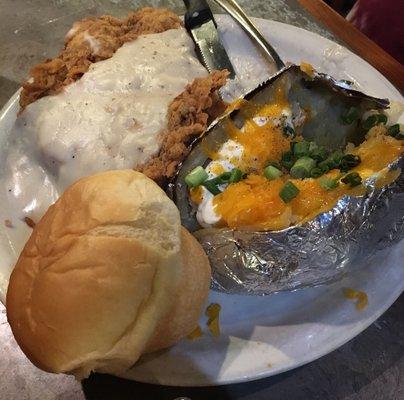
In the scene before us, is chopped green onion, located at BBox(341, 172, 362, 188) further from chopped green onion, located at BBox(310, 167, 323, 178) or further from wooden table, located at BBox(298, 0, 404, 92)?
wooden table, located at BBox(298, 0, 404, 92)

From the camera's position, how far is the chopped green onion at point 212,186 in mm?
1126

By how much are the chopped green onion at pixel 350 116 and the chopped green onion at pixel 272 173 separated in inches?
10.8

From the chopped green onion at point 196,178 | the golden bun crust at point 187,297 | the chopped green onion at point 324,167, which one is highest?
the chopped green onion at point 324,167

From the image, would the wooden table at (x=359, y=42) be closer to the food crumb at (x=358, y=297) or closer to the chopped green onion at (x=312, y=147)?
the chopped green onion at (x=312, y=147)

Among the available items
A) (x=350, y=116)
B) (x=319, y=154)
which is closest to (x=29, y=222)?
(x=319, y=154)

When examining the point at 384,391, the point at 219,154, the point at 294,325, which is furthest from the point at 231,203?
the point at 384,391

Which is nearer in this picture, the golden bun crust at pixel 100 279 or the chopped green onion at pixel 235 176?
the golden bun crust at pixel 100 279

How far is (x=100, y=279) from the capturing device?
0.87m

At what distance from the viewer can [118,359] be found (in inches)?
35.7

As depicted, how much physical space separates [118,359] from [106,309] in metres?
0.11

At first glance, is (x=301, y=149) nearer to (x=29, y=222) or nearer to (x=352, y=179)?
(x=352, y=179)

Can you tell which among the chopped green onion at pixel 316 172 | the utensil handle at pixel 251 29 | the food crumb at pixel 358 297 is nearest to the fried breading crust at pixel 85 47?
the utensil handle at pixel 251 29

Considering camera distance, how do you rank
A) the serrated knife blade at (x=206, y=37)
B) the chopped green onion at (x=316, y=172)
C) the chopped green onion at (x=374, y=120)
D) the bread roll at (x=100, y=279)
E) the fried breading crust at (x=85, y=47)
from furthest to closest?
the serrated knife blade at (x=206, y=37) < the fried breading crust at (x=85, y=47) < the chopped green onion at (x=374, y=120) < the chopped green onion at (x=316, y=172) < the bread roll at (x=100, y=279)

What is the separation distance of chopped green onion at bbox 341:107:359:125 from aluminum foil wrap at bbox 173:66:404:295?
0.25 m
